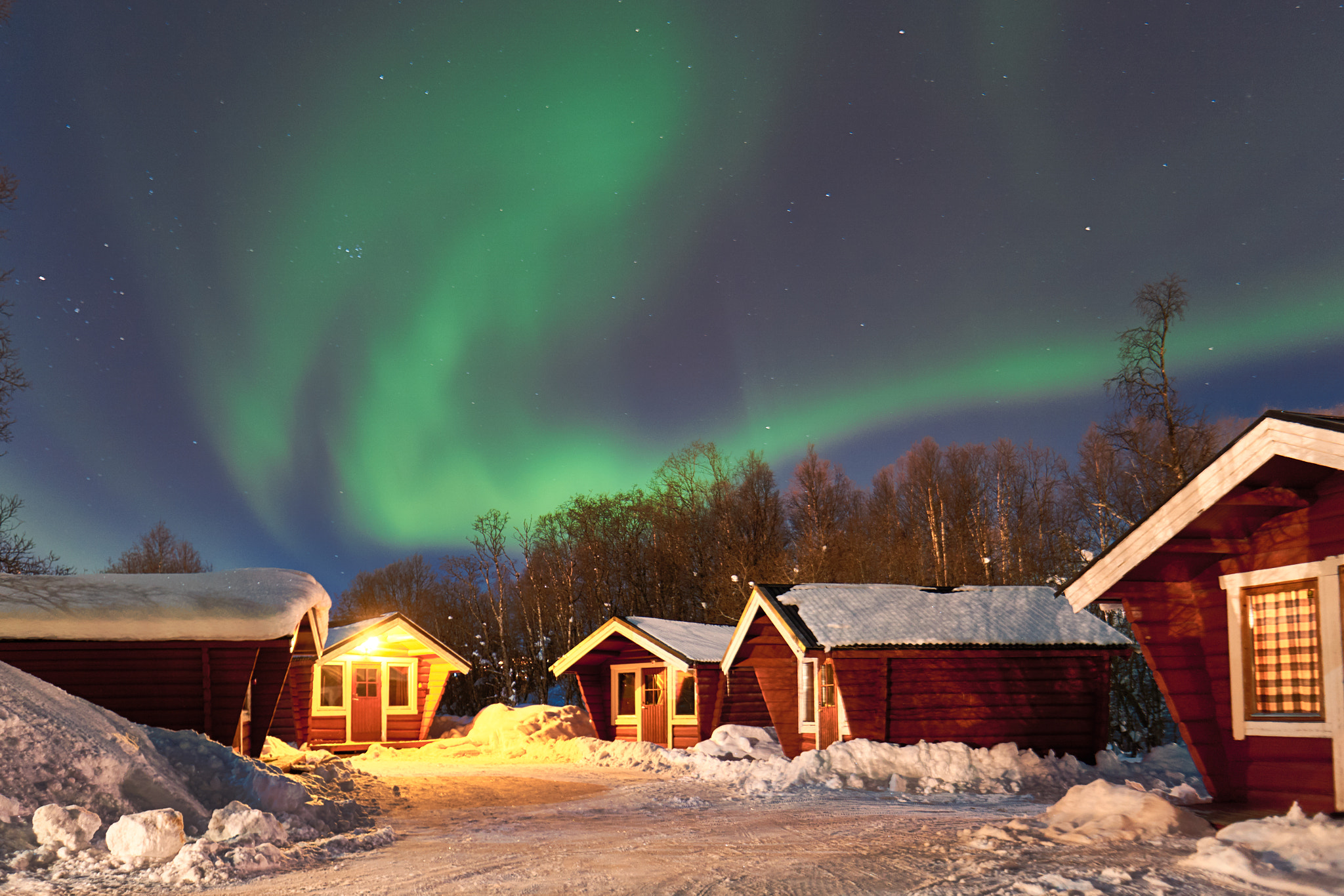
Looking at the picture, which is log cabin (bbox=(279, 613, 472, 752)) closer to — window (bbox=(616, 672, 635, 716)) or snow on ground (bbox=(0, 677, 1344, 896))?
window (bbox=(616, 672, 635, 716))

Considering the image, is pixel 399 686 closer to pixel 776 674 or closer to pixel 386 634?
pixel 386 634

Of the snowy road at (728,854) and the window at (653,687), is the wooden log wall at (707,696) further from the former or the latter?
the snowy road at (728,854)

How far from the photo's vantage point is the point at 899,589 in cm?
2195

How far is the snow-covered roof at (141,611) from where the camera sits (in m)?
16.8

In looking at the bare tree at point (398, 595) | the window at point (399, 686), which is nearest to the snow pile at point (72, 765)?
the window at point (399, 686)

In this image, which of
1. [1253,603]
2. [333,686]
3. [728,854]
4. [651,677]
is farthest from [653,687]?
→ [1253,603]

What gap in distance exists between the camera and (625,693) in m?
29.6

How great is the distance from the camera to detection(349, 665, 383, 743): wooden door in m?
30.9

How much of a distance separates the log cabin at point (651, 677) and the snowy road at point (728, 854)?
33.4 ft

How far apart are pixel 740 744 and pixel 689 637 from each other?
206 inches

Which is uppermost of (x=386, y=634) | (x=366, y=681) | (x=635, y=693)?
(x=386, y=634)

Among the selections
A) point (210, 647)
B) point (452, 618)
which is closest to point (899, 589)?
point (210, 647)

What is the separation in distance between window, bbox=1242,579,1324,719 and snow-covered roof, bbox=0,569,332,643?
47.0 feet

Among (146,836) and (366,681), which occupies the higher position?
(146,836)
